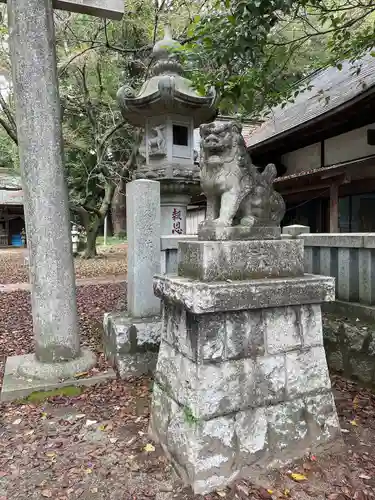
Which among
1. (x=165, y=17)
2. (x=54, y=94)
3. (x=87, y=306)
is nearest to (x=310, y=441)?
(x=54, y=94)

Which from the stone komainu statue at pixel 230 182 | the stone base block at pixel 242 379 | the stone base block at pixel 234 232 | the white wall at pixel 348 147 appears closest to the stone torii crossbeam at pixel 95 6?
the stone komainu statue at pixel 230 182

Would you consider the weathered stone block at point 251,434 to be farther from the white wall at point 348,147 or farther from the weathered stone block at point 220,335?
the white wall at point 348,147

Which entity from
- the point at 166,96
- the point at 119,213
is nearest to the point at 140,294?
the point at 166,96

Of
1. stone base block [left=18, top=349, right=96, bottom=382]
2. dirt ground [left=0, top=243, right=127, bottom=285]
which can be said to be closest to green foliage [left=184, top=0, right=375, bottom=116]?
stone base block [left=18, top=349, right=96, bottom=382]

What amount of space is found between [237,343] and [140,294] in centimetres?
182

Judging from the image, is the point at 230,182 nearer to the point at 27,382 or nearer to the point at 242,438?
the point at 242,438

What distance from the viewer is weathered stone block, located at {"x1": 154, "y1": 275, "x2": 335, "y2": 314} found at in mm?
2160

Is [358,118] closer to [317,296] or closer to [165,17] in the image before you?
[165,17]

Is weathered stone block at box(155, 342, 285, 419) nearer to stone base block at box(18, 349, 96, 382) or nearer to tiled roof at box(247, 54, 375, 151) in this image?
stone base block at box(18, 349, 96, 382)

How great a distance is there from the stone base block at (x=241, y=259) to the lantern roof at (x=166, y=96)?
4873 mm

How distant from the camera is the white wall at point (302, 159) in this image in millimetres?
9098

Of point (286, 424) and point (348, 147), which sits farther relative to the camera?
point (348, 147)

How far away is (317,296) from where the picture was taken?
8.11 ft

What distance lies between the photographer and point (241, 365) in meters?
2.34
